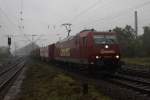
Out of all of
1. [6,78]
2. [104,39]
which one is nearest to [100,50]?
[104,39]

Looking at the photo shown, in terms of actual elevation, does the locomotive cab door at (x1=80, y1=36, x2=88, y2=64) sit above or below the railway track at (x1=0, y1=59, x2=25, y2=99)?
above

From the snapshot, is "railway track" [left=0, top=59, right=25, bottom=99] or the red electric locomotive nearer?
"railway track" [left=0, top=59, right=25, bottom=99]

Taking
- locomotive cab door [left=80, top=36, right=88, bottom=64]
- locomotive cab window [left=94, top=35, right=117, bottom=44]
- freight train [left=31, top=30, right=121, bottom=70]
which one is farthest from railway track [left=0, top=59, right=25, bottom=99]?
locomotive cab window [left=94, top=35, right=117, bottom=44]

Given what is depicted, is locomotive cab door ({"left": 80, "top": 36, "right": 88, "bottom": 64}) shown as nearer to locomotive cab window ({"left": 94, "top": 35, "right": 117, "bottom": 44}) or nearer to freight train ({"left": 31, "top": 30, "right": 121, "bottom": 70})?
freight train ({"left": 31, "top": 30, "right": 121, "bottom": 70})

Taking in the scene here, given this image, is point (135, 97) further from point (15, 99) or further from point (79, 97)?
point (15, 99)

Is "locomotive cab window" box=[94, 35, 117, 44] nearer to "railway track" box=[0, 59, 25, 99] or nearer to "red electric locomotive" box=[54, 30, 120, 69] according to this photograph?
"red electric locomotive" box=[54, 30, 120, 69]

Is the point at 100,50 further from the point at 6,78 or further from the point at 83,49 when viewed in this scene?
the point at 6,78

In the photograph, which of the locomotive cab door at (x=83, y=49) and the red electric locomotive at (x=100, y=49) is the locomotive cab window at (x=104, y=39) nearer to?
the red electric locomotive at (x=100, y=49)

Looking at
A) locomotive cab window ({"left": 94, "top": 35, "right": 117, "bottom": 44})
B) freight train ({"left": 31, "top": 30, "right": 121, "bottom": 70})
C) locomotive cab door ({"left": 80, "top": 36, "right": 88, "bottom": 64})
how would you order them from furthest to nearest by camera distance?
locomotive cab door ({"left": 80, "top": 36, "right": 88, "bottom": 64}) < locomotive cab window ({"left": 94, "top": 35, "right": 117, "bottom": 44}) < freight train ({"left": 31, "top": 30, "right": 121, "bottom": 70})

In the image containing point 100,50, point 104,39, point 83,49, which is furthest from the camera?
point 83,49

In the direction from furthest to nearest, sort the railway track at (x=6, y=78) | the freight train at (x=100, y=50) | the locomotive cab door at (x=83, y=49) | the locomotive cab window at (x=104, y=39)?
the locomotive cab door at (x=83, y=49), the locomotive cab window at (x=104, y=39), the freight train at (x=100, y=50), the railway track at (x=6, y=78)

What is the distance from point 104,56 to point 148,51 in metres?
42.3

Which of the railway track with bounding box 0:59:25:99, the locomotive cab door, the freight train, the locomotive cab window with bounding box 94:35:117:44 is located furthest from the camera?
the locomotive cab door

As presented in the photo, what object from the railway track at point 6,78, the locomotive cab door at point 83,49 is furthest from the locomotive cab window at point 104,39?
the railway track at point 6,78
